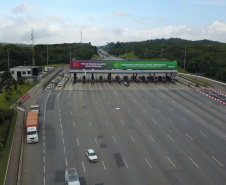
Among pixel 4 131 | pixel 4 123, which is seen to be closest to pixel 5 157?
pixel 4 131

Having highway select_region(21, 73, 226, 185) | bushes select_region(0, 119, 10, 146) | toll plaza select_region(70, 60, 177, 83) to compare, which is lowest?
highway select_region(21, 73, 226, 185)

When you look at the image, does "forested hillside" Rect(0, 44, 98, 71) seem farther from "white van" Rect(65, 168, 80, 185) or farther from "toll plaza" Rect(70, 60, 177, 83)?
"white van" Rect(65, 168, 80, 185)

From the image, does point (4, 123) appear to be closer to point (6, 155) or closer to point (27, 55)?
point (6, 155)

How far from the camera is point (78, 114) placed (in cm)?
5147

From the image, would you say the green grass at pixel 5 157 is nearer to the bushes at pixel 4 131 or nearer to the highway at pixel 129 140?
the bushes at pixel 4 131

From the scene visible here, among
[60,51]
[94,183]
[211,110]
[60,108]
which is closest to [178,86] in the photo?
[211,110]

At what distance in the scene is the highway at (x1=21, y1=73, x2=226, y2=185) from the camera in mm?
29141

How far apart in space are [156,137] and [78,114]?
61.0ft

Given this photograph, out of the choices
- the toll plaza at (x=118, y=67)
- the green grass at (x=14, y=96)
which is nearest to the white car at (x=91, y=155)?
the green grass at (x=14, y=96)

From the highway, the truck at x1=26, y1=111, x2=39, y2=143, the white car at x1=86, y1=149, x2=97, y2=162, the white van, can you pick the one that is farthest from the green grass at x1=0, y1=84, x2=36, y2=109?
the white van

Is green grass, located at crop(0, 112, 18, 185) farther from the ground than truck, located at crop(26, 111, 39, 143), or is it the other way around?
truck, located at crop(26, 111, 39, 143)

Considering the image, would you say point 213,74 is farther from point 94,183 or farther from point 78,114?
point 94,183

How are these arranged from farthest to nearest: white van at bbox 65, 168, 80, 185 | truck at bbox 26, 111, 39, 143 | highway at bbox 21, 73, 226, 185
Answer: truck at bbox 26, 111, 39, 143
highway at bbox 21, 73, 226, 185
white van at bbox 65, 168, 80, 185

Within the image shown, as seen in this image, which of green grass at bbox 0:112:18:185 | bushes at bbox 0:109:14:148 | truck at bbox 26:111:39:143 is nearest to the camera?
green grass at bbox 0:112:18:185
